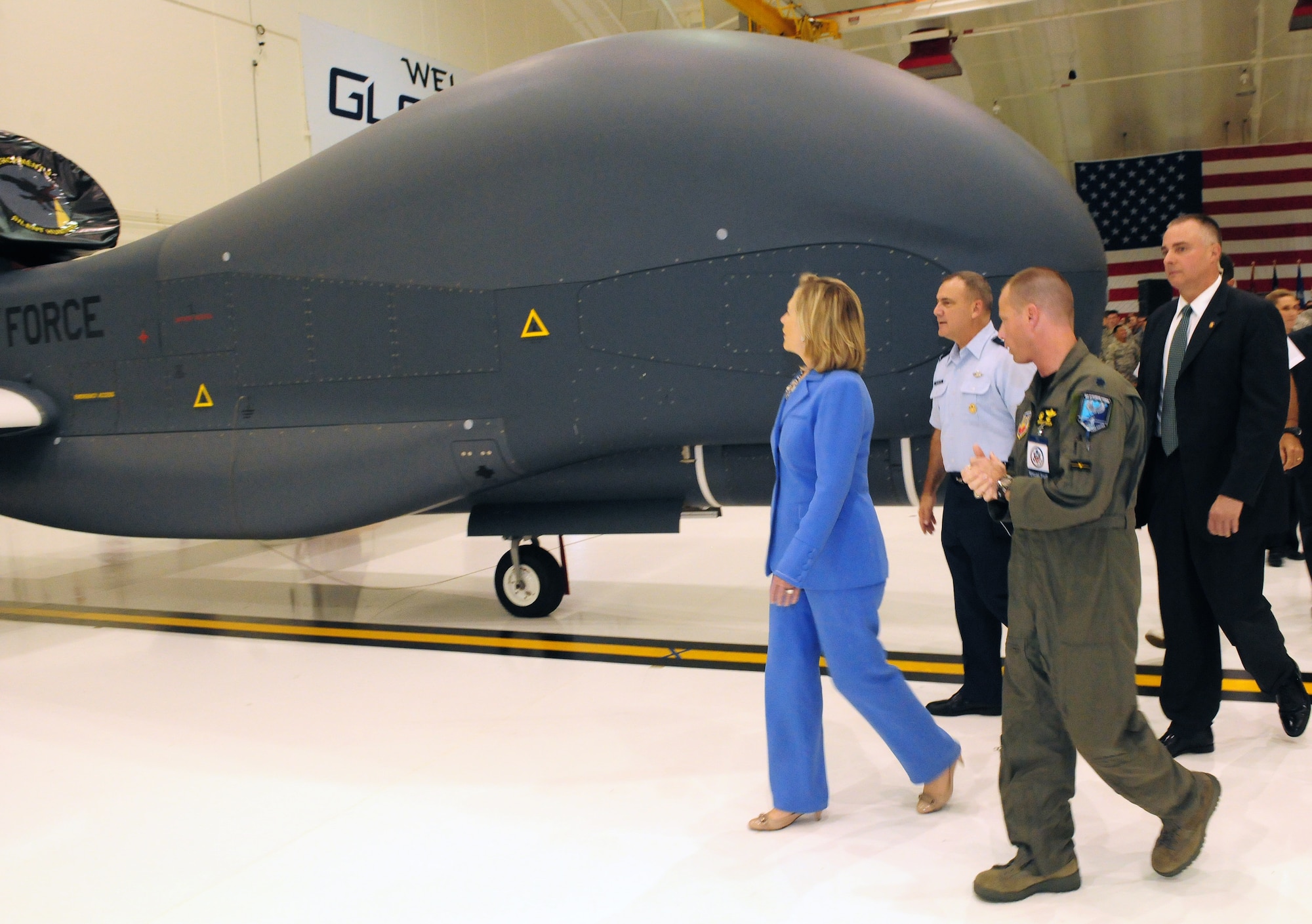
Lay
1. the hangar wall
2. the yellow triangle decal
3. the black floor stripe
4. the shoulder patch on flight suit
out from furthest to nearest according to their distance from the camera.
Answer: the hangar wall, the yellow triangle decal, the black floor stripe, the shoulder patch on flight suit

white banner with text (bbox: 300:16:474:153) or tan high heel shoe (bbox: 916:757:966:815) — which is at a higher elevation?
white banner with text (bbox: 300:16:474:153)

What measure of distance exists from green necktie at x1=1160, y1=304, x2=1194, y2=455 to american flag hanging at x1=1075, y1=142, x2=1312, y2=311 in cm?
1904

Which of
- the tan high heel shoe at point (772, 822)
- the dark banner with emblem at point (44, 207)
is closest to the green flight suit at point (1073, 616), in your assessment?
the tan high heel shoe at point (772, 822)

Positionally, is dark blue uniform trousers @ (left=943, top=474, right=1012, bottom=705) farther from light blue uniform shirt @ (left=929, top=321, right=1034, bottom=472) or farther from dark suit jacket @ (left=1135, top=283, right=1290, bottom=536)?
dark suit jacket @ (left=1135, top=283, right=1290, bottom=536)

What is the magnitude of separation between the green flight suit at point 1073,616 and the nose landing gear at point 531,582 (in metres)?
3.41

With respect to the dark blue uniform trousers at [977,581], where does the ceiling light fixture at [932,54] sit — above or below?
above

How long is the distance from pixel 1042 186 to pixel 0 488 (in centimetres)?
641

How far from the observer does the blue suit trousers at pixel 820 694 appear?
9.25 feet

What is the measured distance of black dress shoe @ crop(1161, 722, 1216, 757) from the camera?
338 centimetres

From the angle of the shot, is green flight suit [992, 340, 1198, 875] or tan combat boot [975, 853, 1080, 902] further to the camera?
tan combat boot [975, 853, 1080, 902]

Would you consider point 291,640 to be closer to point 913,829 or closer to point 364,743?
point 364,743

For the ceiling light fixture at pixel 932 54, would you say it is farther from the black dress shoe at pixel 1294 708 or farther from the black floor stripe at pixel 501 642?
the black dress shoe at pixel 1294 708

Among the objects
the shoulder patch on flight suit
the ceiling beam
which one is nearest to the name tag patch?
the shoulder patch on flight suit

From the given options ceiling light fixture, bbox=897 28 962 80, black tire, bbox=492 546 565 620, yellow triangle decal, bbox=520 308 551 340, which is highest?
ceiling light fixture, bbox=897 28 962 80
